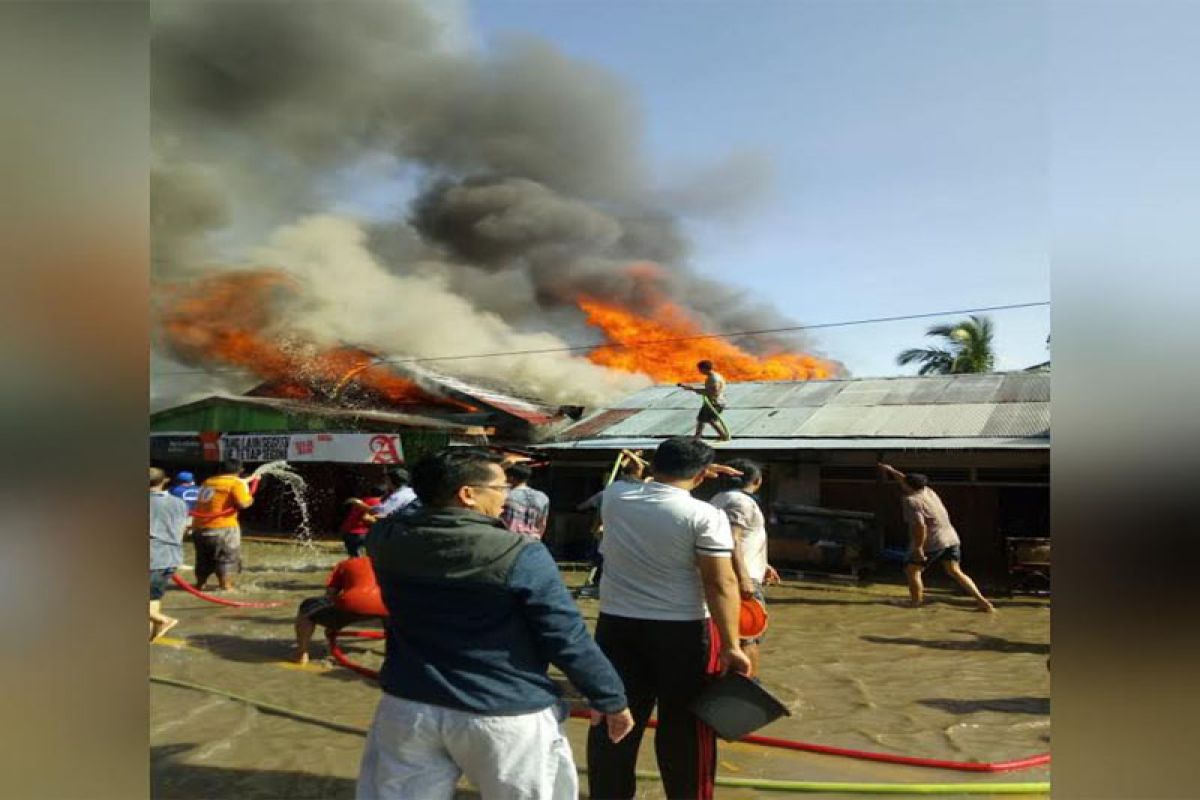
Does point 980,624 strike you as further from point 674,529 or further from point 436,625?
point 436,625

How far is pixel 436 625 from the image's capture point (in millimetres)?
2369

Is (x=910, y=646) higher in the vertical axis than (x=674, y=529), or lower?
lower

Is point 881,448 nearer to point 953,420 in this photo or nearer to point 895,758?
point 953,420

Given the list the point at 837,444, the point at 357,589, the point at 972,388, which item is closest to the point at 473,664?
the point at 357,589

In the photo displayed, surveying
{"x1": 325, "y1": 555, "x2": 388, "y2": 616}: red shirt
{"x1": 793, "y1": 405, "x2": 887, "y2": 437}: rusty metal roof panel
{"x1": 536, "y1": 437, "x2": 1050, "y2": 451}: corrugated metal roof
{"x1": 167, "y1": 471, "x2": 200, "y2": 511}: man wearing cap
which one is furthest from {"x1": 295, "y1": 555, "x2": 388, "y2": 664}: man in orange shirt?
{"x1": 793, "y1": 405, "x2": 887, "y2": 437}: rusty metal roof panel

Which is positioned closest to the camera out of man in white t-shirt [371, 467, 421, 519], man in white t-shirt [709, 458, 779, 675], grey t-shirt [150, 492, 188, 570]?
man in white t-shirt [709, 458, 779, 675]

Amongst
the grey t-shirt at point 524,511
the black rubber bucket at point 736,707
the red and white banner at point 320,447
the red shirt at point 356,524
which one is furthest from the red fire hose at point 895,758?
the red and white banner at point 320,447

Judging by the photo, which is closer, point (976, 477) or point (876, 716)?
point (876, 716)

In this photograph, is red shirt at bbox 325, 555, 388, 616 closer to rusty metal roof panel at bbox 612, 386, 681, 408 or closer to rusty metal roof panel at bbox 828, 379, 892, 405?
rusty metal roof panel at bbox 828, 379, 892, 405

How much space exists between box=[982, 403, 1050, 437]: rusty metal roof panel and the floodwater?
3.68 metres

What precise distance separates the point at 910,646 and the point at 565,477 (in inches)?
→ 353

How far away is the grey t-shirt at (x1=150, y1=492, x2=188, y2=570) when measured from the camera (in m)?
5.98

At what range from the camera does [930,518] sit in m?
8.46
